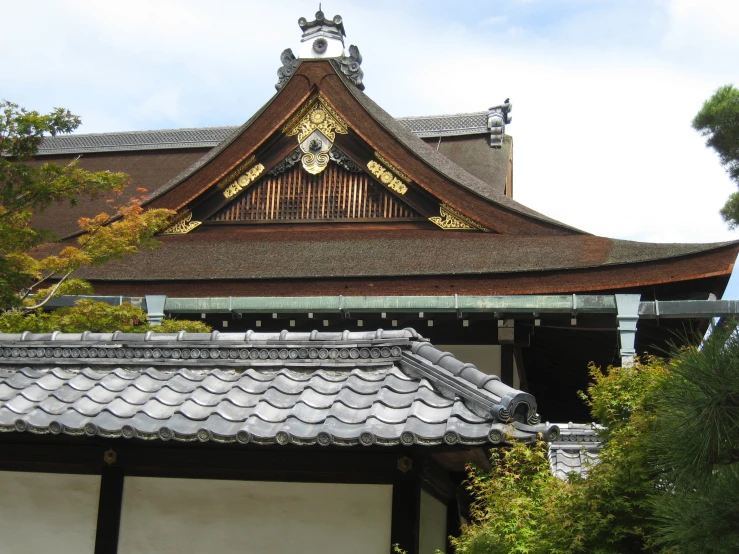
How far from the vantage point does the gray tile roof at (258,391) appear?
4086 millimetres

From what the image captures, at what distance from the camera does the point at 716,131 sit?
54.0 feet

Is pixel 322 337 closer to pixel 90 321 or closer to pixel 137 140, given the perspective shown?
pixel 90 321

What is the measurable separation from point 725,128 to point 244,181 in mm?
9143

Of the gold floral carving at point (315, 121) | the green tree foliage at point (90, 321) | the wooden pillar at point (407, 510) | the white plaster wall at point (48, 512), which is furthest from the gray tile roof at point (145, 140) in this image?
the wooden pillar at point (407, 510)

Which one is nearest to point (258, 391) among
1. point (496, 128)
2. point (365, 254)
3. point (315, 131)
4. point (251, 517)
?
point (251, 517)

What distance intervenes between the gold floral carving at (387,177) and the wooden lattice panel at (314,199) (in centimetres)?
12

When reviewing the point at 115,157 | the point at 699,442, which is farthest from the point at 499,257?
Result: the point at 115,157

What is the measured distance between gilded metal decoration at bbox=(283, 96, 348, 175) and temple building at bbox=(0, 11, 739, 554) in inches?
0.8

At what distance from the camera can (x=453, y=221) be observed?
11297mm

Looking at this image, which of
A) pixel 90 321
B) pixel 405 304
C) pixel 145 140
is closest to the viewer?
pixel 90 321

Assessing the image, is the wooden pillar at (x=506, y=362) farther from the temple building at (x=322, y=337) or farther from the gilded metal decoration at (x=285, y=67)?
the gilded metal decoration at (x=285, y=67)

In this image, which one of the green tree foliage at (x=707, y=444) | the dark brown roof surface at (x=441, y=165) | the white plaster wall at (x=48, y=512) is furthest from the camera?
the dark brown roof surface at (x=441, y=165)

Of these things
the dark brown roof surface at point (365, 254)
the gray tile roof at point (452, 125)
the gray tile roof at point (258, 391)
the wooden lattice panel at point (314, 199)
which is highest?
the gray tile roof at point (452, 125)

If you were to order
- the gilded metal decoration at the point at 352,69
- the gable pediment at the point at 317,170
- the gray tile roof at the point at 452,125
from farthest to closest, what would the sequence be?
the gray tile roof at the point at 452,125
the gilded metal decoration at the point at 352,69
the gable pediment at the point at 317,170
